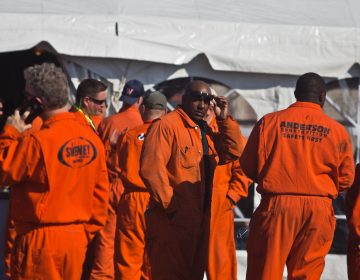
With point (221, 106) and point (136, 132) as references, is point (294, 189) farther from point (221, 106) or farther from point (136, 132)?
point (136, 132)

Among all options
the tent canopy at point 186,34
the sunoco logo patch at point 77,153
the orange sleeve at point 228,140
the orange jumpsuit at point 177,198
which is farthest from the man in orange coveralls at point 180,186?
the tent canopy at point 186,34

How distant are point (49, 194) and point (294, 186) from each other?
1966 mm

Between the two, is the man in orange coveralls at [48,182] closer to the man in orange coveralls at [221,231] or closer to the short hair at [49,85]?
the short hair at [49,85]

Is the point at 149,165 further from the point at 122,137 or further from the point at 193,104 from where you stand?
the point at 122,137

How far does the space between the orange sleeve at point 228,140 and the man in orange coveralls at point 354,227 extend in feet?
2.98

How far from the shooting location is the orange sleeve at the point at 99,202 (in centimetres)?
522

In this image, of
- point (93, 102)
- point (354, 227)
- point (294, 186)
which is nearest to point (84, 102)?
point (93, 102)

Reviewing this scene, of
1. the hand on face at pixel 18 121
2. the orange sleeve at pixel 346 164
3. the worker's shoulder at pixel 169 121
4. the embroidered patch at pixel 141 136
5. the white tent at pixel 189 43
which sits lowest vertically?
the orange sleeve at pixel 346 164

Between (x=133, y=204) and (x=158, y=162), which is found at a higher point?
(x=158, y=162)

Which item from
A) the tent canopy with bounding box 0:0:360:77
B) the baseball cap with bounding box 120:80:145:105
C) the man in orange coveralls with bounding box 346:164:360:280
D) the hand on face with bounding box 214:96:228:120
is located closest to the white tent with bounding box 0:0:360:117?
the tent canopy with bounding box 0:0:360:77

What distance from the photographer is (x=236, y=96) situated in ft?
30.8

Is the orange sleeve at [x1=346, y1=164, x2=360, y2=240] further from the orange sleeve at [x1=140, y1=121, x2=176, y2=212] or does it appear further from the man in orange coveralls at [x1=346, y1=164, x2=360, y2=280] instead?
the orange sleeve at [x1=140, y1=121, x2=176, y2=212]

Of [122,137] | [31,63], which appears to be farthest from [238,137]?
[31,63]

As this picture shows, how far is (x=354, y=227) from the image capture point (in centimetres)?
661
